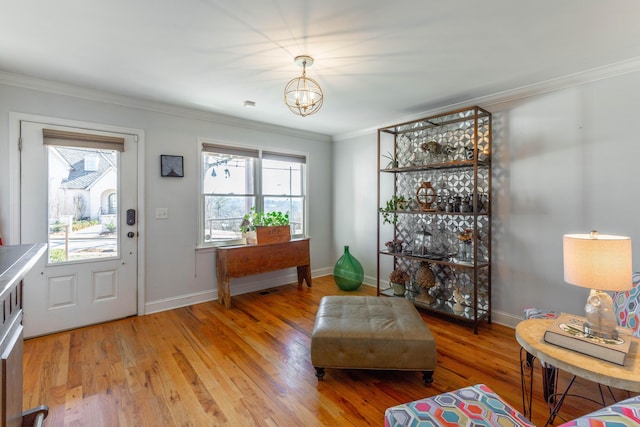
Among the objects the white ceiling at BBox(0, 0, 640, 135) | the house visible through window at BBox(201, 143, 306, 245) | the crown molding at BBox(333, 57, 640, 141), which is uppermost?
the white ceiling at BBox(0, 0, 640, 135)

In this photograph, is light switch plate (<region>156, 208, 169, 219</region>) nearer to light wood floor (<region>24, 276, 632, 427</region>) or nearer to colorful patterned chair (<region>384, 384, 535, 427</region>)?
light wood floor (<region>24, 276, 632, 427</region>)

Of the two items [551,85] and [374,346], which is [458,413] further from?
[551,85]

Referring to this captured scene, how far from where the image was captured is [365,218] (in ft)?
14.9

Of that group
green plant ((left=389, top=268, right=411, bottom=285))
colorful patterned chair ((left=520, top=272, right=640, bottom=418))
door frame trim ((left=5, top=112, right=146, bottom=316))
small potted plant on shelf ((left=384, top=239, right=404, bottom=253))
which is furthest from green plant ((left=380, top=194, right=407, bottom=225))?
door frame trim ((left=5, top=112, right=146, bottom=316))

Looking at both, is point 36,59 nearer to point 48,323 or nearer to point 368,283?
point 48,323

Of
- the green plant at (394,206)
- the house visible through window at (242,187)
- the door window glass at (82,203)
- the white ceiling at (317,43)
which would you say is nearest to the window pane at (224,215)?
the house visible through window at (242,187)

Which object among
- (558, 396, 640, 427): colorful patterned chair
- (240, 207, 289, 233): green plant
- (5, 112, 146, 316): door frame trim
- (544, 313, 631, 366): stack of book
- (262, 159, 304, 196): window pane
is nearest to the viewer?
(558, 396, 640, 427): colorful patterned chair

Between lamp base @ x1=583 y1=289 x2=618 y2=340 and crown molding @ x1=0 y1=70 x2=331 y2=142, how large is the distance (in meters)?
3.86

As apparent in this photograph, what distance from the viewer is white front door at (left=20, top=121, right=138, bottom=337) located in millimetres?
2730

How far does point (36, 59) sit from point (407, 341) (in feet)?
11.6

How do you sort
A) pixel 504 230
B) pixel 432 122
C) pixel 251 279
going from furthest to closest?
pixel 251 279 → pixel 432 122 → pixel 504 230

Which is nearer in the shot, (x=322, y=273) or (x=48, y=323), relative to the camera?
(x=48, y=323)

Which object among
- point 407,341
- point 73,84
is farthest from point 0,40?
point 407,341

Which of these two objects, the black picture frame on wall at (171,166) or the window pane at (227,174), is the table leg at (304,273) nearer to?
the window pane at (227,174)
